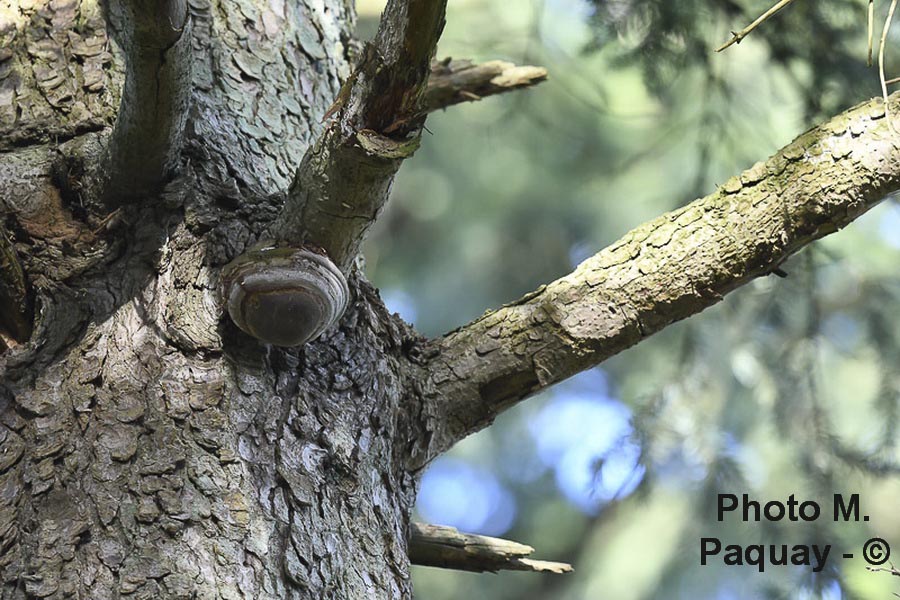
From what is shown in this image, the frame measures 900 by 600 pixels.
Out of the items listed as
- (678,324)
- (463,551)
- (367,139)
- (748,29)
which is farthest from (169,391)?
(678,324)

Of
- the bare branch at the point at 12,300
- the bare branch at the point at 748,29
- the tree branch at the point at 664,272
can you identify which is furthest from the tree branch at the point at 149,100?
the bare branch at the point at 748,29

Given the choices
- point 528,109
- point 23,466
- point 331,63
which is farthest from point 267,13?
point 528,109

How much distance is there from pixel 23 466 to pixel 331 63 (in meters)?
0.92

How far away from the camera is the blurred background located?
238 cm

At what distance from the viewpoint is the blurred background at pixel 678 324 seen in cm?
238

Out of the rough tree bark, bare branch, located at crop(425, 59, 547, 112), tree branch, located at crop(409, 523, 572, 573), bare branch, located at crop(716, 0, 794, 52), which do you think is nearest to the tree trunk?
the rough tree bark

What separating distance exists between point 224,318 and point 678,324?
1.88 m

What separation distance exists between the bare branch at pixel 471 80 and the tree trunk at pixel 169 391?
18.7 inches

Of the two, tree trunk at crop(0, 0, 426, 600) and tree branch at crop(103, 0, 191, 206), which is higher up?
tree branch at crop(103, 0, 191, 206)

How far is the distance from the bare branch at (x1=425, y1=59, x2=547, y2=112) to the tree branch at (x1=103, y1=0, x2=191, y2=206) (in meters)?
0.72

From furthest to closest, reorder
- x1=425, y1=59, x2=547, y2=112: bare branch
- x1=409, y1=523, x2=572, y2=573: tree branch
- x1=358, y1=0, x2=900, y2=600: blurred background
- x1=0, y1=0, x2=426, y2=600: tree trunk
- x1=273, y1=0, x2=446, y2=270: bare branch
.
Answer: x1=358, y1=0, x2=900, y2=600: blurred background
x1=425, y1=59, x2=547, y2=112: bare branch
x1=409, y1=523, x2=572, y2=573: tree branch
x1=0, y1=0, x2=426, y2=600: tree trunk
x1=273, y1=0, x2=446, y2=270: bare branch

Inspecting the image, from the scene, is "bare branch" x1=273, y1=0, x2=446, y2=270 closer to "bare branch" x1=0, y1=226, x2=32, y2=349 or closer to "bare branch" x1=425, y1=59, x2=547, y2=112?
"bare branch" x1=0, y1=226, x2=32, y2=349

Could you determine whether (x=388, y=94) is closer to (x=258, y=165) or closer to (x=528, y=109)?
(x=258, y=165)

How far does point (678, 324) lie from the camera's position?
2850 mm
